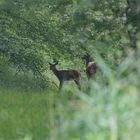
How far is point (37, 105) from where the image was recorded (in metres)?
10.9

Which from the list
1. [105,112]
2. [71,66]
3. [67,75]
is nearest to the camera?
→ [105,112]

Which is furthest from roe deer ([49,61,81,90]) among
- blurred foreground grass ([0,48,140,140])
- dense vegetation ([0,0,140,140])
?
blurred foreground grass ([0,48,140,140])

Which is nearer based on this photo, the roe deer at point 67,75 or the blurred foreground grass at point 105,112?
the blurred foreground grass at point 105,112

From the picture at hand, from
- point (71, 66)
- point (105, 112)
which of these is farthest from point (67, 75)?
point (105, 112)

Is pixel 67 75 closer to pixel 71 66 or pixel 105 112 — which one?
pixel 71 66

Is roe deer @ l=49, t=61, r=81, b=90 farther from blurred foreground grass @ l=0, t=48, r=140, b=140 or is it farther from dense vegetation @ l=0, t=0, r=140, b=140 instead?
blurred foreground grass @ l=0, t=48, r=140, b=140

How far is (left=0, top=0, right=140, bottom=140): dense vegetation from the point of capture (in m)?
5.64

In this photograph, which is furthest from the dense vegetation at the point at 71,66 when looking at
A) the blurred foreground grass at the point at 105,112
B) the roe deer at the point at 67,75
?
the roe deer at the point at 67,75

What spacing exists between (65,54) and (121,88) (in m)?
17.9

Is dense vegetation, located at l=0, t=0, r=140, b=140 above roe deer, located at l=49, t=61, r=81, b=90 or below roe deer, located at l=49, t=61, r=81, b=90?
above

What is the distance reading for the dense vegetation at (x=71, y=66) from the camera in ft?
18.5

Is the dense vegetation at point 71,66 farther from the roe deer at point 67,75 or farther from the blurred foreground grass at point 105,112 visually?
the roe deer at point 67,75

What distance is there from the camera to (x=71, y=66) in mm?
27578

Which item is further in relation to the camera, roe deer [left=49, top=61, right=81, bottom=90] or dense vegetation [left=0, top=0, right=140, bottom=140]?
roe deer [left=49, top=61, right=81, bottom=90]
